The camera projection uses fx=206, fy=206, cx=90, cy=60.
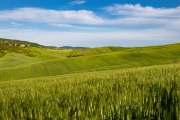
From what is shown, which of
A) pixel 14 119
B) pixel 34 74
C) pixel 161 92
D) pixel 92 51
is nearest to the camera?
pixel 14 119

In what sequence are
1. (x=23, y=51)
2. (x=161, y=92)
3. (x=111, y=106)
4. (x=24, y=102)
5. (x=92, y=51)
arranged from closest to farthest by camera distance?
(x=111, y=106) < (x=161, y=92) < (x=24, y=102) < (x=92, y=51) < (x=23, y=51)

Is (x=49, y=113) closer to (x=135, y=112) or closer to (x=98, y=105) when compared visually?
(x=98, y=105)

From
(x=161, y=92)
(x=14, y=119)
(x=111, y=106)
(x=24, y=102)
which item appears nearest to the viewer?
(x=14, y=119)

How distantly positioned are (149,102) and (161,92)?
2.52 feet

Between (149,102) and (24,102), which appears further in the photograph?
(24,102)

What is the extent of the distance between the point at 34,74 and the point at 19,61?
29.1 metres

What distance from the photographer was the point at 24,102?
12.9 feet

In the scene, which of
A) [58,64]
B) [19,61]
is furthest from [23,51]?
[58,64]

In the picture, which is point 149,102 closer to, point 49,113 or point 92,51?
point 49,113

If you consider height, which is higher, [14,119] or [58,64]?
[14,119]

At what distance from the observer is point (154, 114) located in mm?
2826

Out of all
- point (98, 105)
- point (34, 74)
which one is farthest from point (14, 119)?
point (34, 74)

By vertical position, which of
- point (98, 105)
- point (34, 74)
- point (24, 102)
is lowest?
point (34, 74)

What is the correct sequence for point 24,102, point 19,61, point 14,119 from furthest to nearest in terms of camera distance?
point 19,61 < point 24,102 < point 14,119
